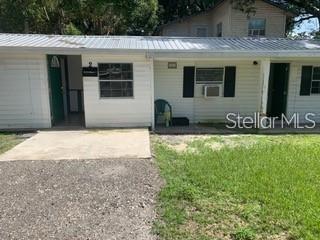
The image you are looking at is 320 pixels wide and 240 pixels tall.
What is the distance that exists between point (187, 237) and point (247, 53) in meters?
6.99

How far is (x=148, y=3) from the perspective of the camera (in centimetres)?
2244

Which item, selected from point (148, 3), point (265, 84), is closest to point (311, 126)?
point (265, 84)

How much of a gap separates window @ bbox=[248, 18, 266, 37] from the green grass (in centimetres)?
1387

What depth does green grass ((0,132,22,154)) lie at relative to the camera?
7427 millimetres

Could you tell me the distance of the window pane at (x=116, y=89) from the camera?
942 cm

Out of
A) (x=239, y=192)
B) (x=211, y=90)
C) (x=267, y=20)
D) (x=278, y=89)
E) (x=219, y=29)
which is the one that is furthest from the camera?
(x=219, y=29)

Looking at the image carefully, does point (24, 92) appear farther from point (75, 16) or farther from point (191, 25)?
point (191, 25)

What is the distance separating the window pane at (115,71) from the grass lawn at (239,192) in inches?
115

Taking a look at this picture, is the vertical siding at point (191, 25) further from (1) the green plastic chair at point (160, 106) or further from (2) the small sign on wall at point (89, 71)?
(2) the small sign on wall at point (89, 71)

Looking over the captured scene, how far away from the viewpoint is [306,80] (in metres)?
10.7

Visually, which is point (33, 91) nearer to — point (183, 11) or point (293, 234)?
point (293, 234)

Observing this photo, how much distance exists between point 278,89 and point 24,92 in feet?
28.2

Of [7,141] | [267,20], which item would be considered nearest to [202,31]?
[267,20]

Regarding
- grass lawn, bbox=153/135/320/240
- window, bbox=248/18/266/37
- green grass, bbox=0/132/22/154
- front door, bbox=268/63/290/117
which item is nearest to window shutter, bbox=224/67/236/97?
A: front door, bbox=268/63/290/117
